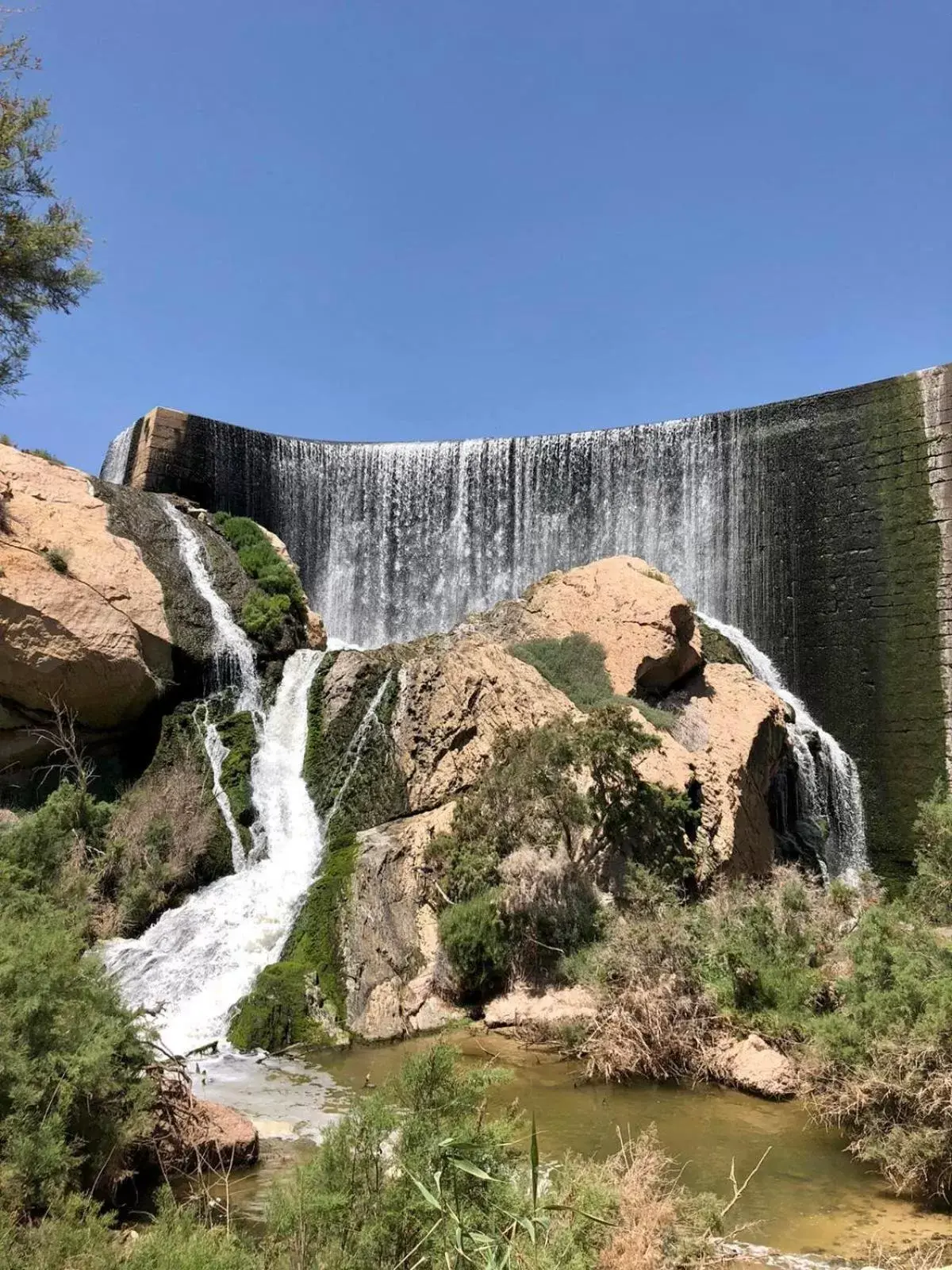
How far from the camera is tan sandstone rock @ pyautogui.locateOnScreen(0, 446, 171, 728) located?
54.1 feet

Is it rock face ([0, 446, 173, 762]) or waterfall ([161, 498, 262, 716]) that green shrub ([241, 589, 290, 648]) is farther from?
rock face ([0, 446, 173, 762])

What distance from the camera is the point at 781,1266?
5.58m

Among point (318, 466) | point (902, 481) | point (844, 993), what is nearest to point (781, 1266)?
point (844, 993)

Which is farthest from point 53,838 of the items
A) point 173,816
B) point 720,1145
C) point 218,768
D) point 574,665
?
point 720,1145

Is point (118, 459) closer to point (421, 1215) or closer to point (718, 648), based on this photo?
point (718, 648)

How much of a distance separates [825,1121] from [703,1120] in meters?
1.02

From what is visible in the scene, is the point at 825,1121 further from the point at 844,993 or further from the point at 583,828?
the point at 583,828

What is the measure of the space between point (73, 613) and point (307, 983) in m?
8.39

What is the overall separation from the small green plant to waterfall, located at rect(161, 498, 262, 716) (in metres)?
2.92

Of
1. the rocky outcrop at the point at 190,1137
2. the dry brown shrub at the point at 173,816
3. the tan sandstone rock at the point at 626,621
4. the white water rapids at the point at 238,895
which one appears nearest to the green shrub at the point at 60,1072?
the rocky outcrop at the point at 190,1137

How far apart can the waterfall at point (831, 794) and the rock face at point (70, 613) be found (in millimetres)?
12269

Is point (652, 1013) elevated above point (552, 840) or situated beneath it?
situated beneath

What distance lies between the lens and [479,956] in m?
12.0

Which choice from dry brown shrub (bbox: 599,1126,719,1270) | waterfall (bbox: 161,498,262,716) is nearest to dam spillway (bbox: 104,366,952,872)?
waterfall (bbox: 161,498,262,716)
